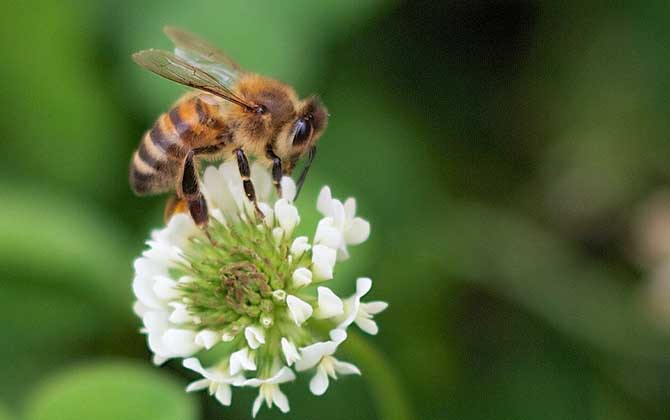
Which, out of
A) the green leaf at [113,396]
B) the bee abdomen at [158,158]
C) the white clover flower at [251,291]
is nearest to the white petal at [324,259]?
the white clover flower at [251,291]

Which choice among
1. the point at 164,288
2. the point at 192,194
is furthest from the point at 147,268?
the point at 192,194

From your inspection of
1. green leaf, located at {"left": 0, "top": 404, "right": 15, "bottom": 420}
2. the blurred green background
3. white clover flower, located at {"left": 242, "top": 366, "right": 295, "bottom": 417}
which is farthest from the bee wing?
green leaf, located at {"left": 0, "top": 404, "right": 15, "bottom": 420}

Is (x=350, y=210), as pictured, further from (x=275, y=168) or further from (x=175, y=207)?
(x=175, y=207)

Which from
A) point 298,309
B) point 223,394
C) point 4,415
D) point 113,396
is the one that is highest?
point 298,309

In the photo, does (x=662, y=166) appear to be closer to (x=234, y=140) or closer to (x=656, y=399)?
(x=656, y=399)

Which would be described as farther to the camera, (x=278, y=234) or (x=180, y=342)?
(x=278, y=234)
